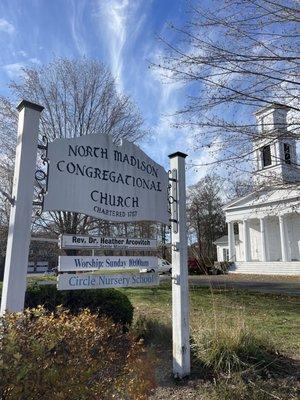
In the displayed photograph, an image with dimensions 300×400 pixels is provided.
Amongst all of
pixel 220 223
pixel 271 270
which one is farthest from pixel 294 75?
pixel 220 223

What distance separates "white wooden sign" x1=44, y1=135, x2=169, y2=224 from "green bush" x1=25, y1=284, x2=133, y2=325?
81.3 inches

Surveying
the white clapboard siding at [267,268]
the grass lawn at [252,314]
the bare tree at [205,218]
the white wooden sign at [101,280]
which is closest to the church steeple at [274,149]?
the grass lawn at [252,314]

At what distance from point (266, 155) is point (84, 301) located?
385 cm

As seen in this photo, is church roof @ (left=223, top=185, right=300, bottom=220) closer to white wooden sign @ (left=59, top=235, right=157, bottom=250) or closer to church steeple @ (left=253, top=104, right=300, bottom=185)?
church steeple @ (left=253, top=104, right=300, bottom=185)

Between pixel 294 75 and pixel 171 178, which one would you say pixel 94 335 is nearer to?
pixel 171 178

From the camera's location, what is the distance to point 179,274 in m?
5.10

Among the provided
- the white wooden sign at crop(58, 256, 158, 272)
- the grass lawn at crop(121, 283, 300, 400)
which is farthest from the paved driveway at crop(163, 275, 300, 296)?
the white wooden sign at crop(58, 256, 158, 272)

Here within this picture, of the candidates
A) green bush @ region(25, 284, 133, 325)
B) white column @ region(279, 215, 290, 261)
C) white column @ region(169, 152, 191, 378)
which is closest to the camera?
white column @ region(169, 152, 191, 378)

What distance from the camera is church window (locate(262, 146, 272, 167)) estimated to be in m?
6.47

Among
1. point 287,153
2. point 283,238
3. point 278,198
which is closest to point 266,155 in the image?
point 287,153

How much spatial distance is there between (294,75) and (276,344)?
13.3 feet

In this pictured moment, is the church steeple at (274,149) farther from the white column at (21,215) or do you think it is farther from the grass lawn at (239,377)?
the white column at (21,215)

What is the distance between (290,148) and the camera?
6.87m

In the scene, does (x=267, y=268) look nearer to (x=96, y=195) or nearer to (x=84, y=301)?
(x=84, y=301)
